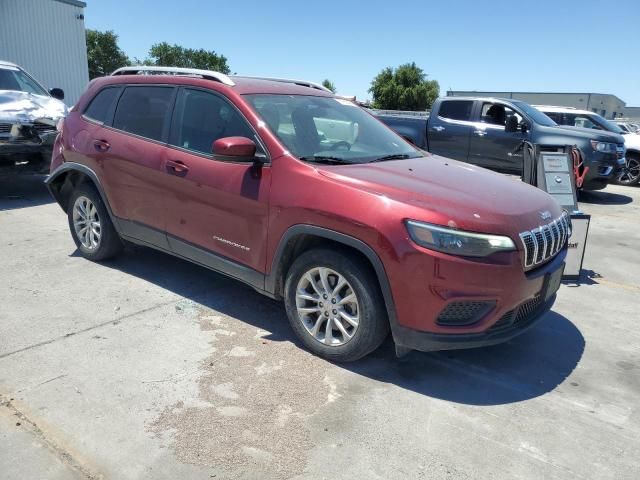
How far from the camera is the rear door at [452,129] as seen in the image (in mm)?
10695

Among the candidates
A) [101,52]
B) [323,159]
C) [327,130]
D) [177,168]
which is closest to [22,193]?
[177,168]

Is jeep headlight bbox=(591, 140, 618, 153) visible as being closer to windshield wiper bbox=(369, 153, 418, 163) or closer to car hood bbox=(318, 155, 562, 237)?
car hood bbox=(318, 155, 562, 237)

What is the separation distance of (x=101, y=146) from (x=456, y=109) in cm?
802

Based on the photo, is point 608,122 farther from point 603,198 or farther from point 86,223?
point 86,223

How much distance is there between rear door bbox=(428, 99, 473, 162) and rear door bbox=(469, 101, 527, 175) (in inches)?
6.7

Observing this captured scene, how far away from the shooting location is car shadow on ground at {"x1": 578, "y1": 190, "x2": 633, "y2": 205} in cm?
1076

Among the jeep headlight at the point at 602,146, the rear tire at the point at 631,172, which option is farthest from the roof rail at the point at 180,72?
the rear tire at the point at 631,172

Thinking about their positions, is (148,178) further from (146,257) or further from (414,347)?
(414,347)

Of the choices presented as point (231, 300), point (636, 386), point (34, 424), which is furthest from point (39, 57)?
point (636, 386)

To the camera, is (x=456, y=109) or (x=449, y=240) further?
(x=456, y=109)

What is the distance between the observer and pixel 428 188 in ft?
11.0

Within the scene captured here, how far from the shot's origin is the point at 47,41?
63.2 feet

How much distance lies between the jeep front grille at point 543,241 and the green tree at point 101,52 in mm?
73079

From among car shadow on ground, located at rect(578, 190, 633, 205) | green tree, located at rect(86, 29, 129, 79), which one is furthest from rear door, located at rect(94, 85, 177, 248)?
green tree, located at rect(86, 29, 129, 79)
